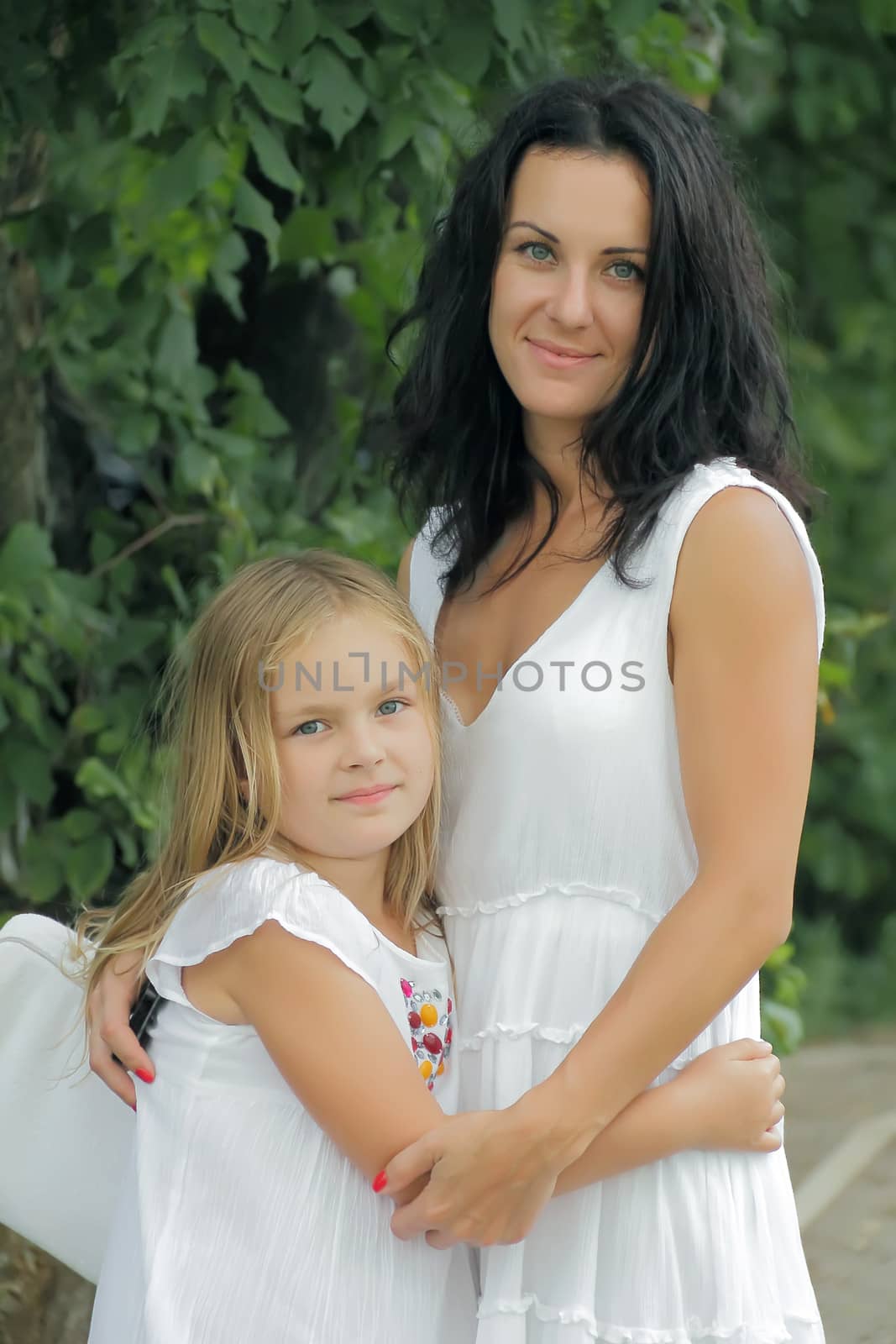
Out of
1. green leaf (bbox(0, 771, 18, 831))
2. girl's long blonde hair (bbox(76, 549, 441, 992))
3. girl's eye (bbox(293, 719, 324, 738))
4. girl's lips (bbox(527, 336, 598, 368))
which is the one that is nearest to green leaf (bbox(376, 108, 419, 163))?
girl's lips (bbox(527, 336, 598, 368))

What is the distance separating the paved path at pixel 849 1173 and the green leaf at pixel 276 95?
2449mm

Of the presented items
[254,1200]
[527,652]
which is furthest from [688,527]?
[254,1200]

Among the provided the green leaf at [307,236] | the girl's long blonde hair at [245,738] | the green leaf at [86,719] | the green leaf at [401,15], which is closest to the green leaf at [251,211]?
the green leaf at [401,15]

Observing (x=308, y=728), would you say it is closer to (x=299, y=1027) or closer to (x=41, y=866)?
(x=299, y=1027)

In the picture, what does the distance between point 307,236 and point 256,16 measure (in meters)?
0.79

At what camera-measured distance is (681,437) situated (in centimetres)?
170

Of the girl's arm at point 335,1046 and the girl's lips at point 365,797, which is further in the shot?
the girl's lips at point 365,797

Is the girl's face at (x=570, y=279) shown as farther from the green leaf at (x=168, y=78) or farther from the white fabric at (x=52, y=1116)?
the white fabric at (x=52, y=1116)

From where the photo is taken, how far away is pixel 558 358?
1731 mm

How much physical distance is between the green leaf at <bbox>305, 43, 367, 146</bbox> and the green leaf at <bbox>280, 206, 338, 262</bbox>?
617 millimetres

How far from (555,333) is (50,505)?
139 centimetres

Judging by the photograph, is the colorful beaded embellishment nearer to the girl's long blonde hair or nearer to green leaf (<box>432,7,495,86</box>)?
the girl's long blonde hair

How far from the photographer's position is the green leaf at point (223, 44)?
2053 millimetres

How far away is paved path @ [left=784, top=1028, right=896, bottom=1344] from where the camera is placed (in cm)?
333
